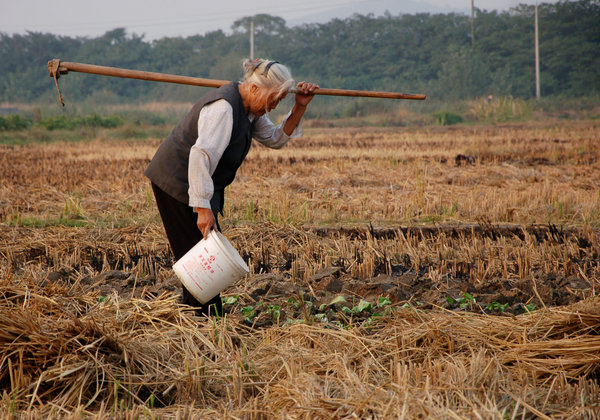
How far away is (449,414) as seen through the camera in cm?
222

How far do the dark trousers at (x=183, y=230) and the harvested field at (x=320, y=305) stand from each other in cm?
19

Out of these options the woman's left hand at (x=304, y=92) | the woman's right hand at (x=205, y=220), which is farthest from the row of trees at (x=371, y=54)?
the woman's right hand at (x=205, y=220)

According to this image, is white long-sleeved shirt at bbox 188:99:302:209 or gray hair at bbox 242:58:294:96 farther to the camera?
gray hair at bbox 242:58:294:96

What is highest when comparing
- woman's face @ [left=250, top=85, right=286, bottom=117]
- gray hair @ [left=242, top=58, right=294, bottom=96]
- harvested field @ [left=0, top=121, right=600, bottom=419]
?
gray hair @ [left=242, top=58, right=294, bottom=96]

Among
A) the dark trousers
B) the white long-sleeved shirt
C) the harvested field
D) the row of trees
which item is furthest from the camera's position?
the row of trees

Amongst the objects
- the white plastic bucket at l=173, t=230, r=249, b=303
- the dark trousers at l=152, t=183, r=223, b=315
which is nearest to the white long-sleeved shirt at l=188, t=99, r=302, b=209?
the white plastic bucket at l=173, t=230, r=249, b=303

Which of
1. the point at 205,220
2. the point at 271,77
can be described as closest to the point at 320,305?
the point at 205,220

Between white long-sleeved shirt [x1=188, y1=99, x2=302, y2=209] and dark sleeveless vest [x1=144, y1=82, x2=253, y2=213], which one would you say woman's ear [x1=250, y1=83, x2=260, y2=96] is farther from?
white long-sleeved shirt [x1=188, y1=99, x2=302, y2=209]

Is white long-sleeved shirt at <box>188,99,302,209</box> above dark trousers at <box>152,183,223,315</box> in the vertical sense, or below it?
above

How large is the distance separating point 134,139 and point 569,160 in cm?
1349

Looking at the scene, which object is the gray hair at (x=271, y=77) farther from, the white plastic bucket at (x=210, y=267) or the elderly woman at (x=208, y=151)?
the white plastic bucket at (x=210, y=267)

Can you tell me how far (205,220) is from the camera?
11.1 ft

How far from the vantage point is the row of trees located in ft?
145

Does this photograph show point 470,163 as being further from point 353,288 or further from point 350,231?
point 353,288
